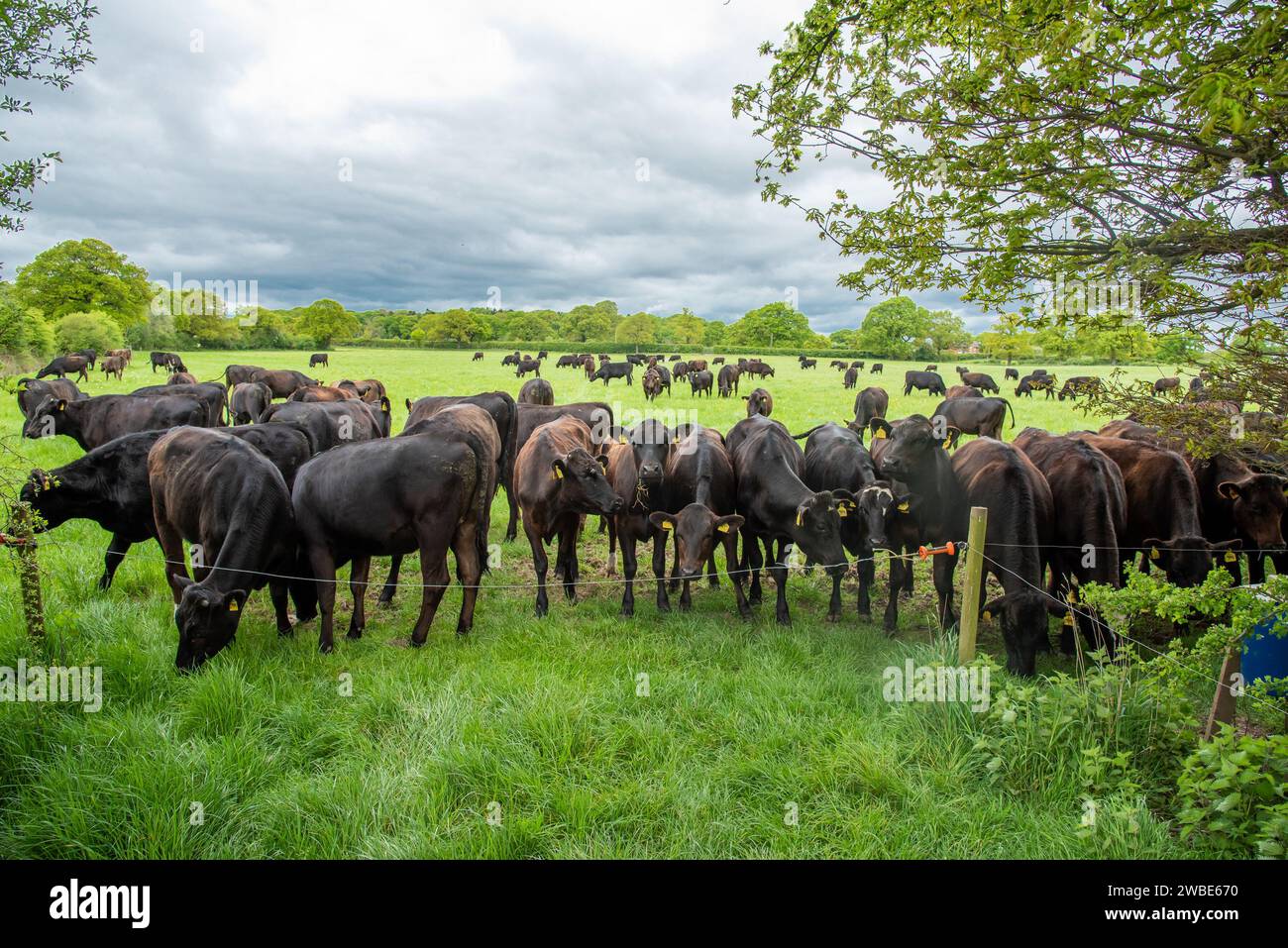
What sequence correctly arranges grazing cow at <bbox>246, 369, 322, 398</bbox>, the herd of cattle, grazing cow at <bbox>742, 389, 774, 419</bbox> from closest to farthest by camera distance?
1. the herd of cattle
2. grazing cow at <bbox>742, 389, 774, 419</bbox>
3. grazing cow at <bbox>246, 369, 322, 398</bbox>

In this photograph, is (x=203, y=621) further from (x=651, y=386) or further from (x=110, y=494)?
(x=651, y=386)

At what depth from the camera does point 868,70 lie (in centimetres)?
526

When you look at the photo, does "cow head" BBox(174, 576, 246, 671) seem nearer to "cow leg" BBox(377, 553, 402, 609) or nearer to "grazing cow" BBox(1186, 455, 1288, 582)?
"cow leg" BBox(377, 553, 402, 609)

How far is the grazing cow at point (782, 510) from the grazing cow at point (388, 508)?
10.3ft

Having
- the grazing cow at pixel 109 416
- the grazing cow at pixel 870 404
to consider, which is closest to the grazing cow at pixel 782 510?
the grazing cow at pixel 109 416

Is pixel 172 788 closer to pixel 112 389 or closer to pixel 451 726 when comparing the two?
pixel 451 726

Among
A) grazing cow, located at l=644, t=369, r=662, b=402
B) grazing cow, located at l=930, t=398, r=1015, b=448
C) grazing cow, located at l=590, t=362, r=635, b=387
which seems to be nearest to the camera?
grazing cow, located at l=930, t=398, r=1015, b=448

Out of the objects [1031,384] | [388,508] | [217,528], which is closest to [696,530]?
[388,508]

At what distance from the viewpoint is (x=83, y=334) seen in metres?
46.2

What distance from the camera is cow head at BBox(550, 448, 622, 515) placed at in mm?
6789

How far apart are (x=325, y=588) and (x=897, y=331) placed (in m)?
89.4

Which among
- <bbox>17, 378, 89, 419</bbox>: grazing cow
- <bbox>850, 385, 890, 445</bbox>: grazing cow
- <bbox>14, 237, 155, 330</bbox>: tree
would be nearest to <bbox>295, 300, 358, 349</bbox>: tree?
<bbox>14, 237, 155, 330</bbox>: tree
